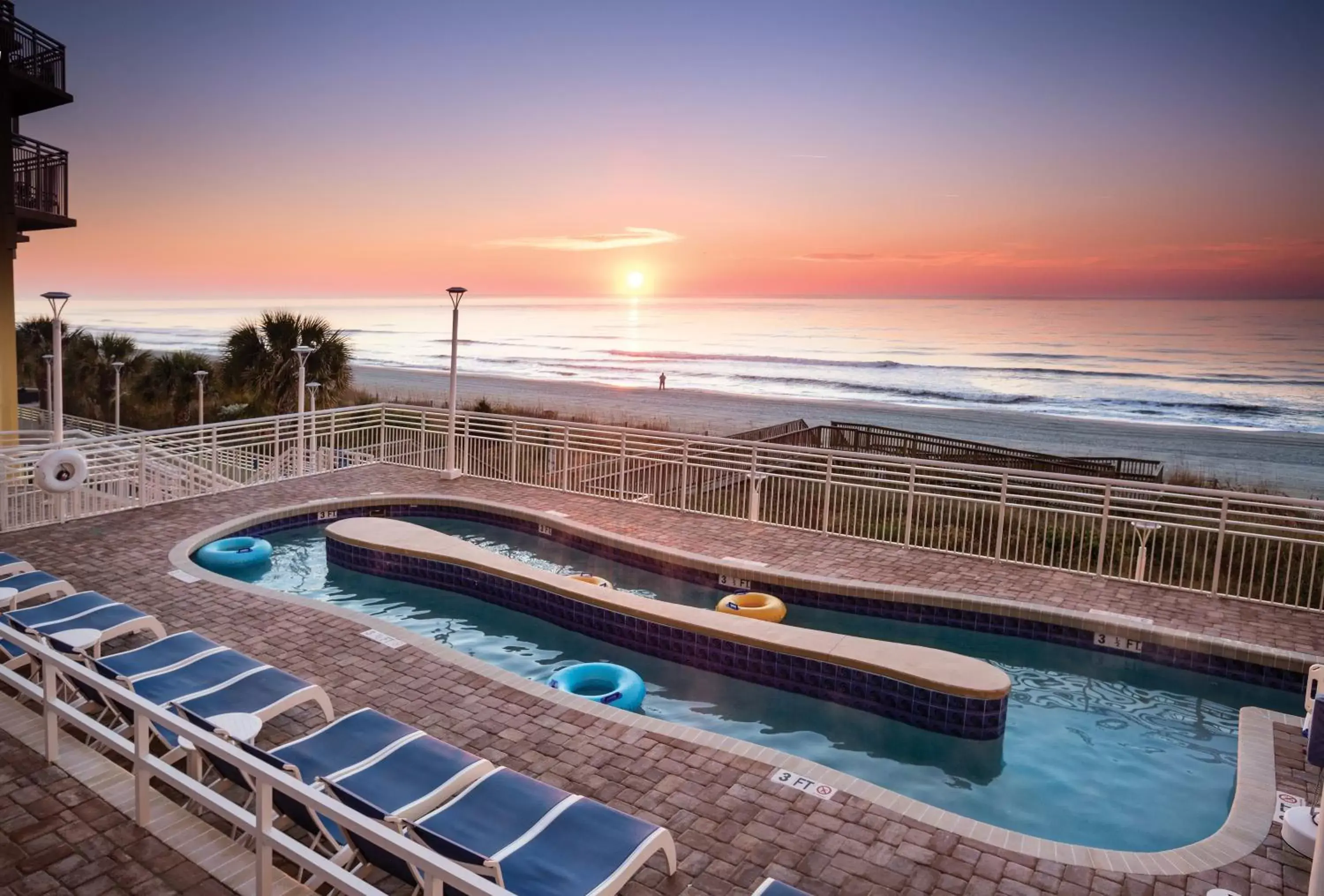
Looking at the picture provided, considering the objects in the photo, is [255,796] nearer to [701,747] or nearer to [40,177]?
[701,747]

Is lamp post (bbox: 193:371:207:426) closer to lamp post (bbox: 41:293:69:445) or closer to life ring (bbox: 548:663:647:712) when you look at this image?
lamp post (bbox: 41:293:69:445)

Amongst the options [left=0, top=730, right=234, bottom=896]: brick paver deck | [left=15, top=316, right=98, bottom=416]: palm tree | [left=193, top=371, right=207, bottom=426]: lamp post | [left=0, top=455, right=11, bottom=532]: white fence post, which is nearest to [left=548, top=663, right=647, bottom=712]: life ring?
[left=0, top=730, right=234, bottom=896]: brick paver deck

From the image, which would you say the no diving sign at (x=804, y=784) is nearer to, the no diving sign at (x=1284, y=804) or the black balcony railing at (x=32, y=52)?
the no diving sign at (x=1284, y=804)

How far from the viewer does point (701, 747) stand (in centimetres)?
463

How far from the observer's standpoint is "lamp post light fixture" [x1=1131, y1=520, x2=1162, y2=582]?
7.57 meters

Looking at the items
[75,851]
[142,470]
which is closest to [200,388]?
[142,470]

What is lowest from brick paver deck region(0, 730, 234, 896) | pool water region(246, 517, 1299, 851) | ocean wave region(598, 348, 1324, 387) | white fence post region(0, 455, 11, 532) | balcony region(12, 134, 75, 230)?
pool water region(246, 517, 1299, 851)

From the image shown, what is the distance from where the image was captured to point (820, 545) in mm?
9008

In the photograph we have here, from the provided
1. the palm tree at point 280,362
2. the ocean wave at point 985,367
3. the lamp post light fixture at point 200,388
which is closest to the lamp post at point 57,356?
the lamp post light fixture at point 200,388

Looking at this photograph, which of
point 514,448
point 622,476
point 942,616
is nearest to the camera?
point 942,616

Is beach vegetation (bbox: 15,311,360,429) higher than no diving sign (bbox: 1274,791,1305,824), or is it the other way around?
beach vegetation (bbox: 15,311,360,429)

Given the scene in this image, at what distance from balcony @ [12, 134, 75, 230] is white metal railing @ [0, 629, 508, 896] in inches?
512

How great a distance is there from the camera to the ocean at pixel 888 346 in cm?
4109

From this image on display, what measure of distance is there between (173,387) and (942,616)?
27820 millimetres
